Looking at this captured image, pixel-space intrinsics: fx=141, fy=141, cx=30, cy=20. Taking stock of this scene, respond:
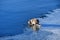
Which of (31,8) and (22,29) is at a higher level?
(31,8)

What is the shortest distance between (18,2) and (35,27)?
619mm

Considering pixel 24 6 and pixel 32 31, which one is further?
pixel 24 6

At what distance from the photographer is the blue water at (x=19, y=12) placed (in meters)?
1.40

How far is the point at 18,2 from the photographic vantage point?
5.95 feet

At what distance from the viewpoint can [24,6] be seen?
174 cm

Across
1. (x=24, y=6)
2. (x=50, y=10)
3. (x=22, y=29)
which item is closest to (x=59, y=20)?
(x=50, y=10)

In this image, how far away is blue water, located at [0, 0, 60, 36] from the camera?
4.60ft

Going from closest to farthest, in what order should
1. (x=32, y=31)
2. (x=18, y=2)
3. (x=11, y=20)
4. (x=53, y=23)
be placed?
1. (x=32, y=31)
2. (x=53, y=23)
3. (x=11, y=20)
4. (x=18, y=2)

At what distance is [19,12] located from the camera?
163cm

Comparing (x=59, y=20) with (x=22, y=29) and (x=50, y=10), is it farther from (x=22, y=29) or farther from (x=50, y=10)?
(x=22, y=29)

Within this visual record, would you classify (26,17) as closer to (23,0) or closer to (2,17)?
(2,17)

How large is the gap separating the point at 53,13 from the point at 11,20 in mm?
476

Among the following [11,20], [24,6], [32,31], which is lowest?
[32,31]

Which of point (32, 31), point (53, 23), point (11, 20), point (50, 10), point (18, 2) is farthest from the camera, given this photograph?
point (18, 2)
